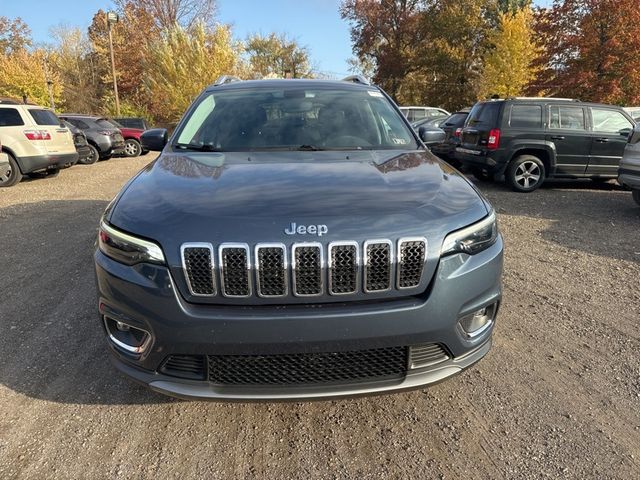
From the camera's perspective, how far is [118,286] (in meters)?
2.11

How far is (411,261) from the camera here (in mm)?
2055

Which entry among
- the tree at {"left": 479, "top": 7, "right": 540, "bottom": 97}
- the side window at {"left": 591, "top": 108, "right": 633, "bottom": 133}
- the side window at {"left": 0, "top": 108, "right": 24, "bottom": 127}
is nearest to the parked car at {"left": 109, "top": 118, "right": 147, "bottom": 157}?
the side window at {"left": 0, "top": 108, "right": 24, "bottom": 127}

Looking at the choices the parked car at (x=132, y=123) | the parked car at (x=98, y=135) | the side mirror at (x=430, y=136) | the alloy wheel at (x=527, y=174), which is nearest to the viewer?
the side mirror at (x=430, y=136)

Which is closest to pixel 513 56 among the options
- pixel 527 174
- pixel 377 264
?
pixel 527 174

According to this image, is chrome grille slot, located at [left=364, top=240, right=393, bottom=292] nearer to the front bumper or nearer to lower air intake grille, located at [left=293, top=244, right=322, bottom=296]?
the front bumper

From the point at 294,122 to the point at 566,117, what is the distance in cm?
794

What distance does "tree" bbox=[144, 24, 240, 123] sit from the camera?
1226 inches

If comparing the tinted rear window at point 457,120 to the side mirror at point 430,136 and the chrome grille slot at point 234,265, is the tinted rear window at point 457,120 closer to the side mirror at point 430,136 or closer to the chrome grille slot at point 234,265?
the side mirror at point 430,136

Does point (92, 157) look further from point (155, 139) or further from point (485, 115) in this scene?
point (155, 139)

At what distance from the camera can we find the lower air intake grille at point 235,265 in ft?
6.46

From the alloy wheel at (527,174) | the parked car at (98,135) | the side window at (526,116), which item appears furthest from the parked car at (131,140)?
the alloy wheel at (527,174)

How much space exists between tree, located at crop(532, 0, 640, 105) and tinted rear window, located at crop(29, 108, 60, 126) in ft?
66.6

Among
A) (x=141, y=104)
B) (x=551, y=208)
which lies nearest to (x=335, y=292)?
(x=551, y=208)

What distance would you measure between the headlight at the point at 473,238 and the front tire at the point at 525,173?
7.65 m
